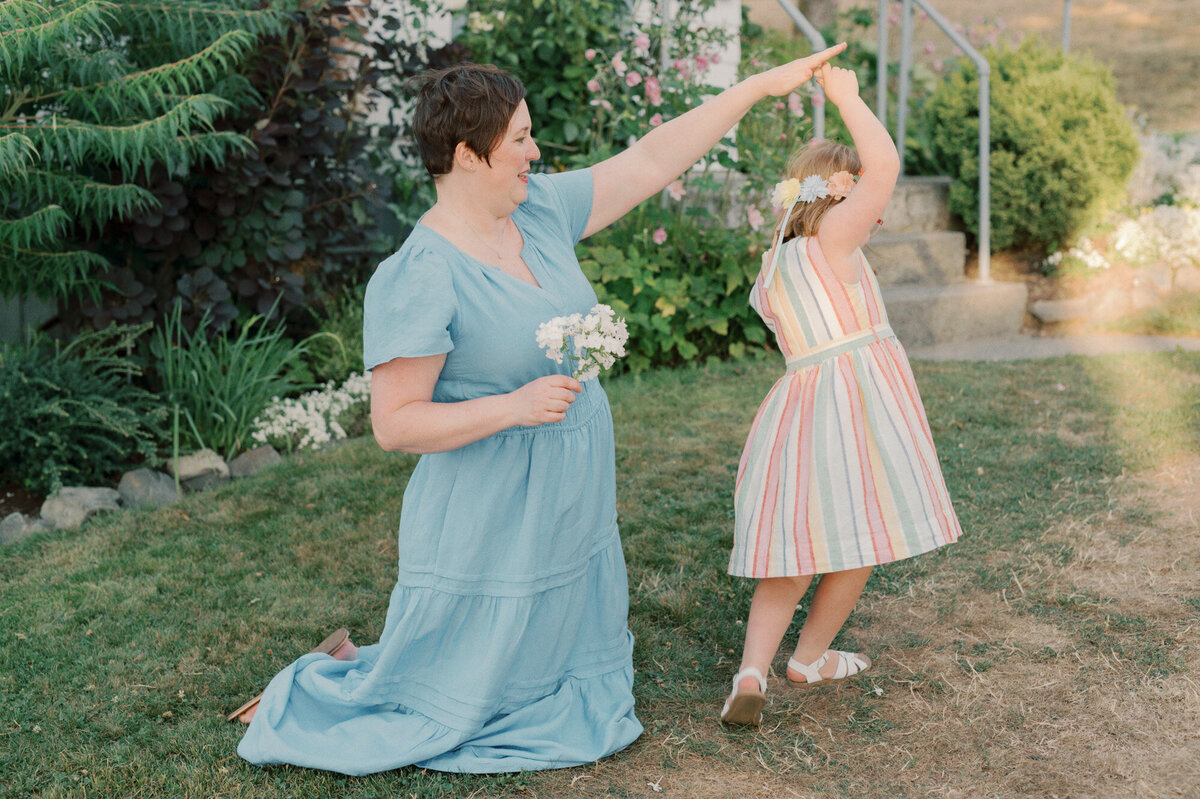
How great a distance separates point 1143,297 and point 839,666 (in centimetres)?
490

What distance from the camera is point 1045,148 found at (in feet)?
21.2

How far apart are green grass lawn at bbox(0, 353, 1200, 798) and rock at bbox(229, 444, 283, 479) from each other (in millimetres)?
160

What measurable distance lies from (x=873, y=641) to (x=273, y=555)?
2.03 meters

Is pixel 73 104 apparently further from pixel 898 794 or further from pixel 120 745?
pixel 898 794

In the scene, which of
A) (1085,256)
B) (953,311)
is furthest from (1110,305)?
(953,311)

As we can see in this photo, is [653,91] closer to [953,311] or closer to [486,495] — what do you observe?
[953,311]

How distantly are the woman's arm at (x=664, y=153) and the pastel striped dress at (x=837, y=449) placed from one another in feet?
1.13

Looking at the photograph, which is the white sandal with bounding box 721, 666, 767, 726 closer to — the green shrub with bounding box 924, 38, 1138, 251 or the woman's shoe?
the woman's shoe

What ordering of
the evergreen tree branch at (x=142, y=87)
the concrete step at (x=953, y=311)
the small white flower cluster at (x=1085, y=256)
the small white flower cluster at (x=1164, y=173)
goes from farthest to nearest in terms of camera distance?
1. the small white flower cluster at (x=1164, y=173)
2. the small white flower cluster at (x=1085, y=256)
3. the concrete step at (x=953, y=311)
4. the evergreen tree branch at (x=142, y=87)

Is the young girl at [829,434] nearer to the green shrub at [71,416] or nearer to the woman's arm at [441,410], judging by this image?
the woman's arm at [441,410]

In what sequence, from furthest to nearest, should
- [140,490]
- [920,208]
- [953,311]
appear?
[920,208] → [953,311] → [140,490]

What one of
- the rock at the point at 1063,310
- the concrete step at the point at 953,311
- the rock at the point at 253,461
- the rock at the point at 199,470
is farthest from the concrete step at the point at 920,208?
the rock at the point at 199,470

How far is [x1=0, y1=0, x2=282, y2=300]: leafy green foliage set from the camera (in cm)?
390

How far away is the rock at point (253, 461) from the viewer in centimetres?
448
